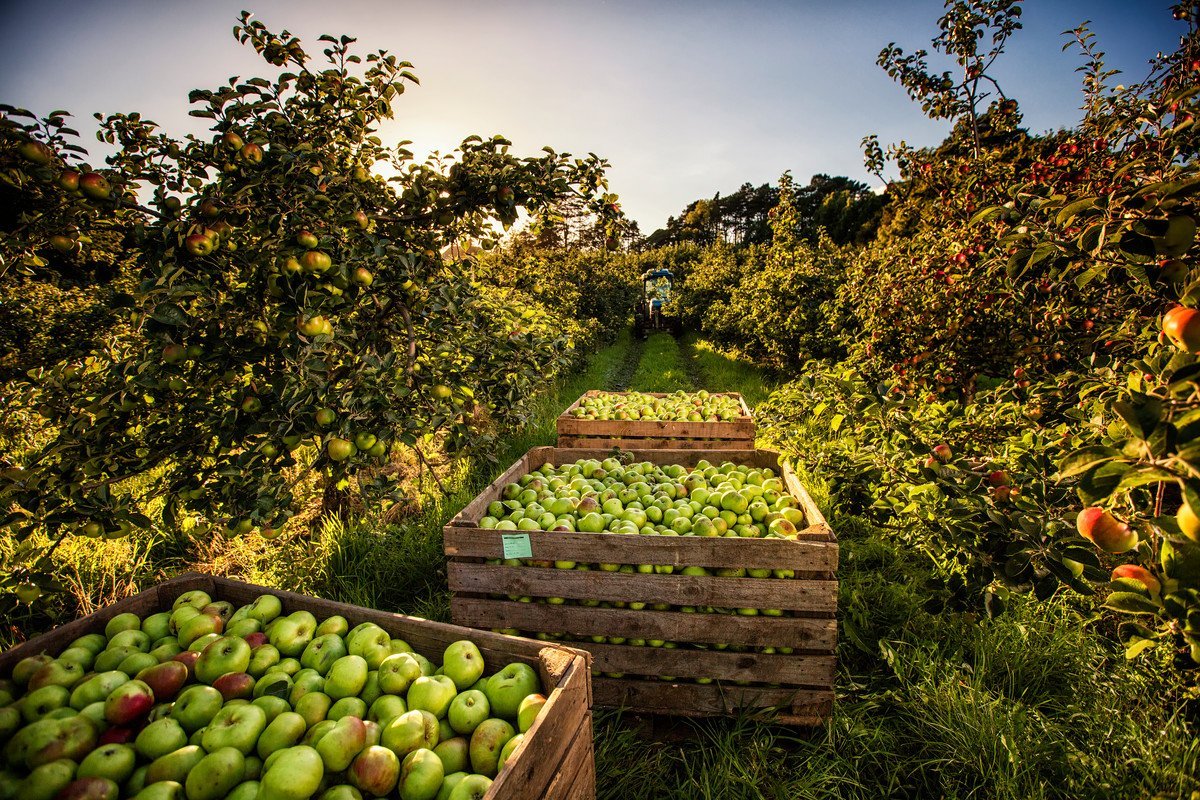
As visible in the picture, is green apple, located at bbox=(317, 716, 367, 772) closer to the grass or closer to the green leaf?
the grass

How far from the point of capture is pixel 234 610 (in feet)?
6.65

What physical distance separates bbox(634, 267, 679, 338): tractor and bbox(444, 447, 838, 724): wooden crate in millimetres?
19644

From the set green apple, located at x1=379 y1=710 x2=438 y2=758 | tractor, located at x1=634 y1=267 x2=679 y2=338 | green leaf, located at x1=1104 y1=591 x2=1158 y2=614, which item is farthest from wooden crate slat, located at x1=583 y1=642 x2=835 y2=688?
tractor, located at x1=634 y1=267 x2=679 y2=338

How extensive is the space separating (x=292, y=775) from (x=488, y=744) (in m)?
0.49

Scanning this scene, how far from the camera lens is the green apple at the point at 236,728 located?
131 centimetres

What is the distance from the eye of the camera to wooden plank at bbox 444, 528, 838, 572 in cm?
234

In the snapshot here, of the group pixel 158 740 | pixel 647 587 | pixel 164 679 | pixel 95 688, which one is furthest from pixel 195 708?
pixel 647 587

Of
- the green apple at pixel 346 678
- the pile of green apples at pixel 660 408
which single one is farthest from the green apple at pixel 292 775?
the pile of green apples at pixel 660 408

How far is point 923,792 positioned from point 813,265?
899 centimetres

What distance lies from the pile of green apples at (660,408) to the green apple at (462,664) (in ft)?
11.5

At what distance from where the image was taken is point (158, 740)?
1.32 m

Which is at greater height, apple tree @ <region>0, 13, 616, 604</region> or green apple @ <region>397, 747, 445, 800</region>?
apple tree @ <region>0, 13, 616, 604</region>

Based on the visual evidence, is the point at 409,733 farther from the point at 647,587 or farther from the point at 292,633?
the point at 647,587

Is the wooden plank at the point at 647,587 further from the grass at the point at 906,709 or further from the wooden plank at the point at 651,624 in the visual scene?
the grass at the point at 906,709
